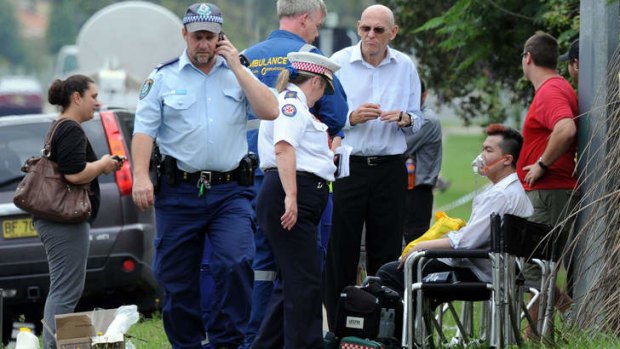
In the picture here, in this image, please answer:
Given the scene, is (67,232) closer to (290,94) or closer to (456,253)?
(290,94)

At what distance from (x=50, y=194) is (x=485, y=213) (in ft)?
8.46

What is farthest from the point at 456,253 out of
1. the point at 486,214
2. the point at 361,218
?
the point at 361,218

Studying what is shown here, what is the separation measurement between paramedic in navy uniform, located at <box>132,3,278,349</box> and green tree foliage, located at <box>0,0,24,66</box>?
108 metres

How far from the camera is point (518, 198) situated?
26.1 feet

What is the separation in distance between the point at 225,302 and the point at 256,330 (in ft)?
1.51

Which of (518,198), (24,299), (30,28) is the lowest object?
(24,299)

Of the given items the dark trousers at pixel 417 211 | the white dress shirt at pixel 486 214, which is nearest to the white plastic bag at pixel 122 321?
the white dress shirt at pixel 486 214

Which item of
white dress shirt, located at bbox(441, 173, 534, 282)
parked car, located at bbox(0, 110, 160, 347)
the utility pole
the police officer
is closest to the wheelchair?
white dress shirt, located at bbox(441, 173, 534, 282)

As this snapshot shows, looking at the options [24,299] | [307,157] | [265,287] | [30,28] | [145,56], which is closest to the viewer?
[307,157]

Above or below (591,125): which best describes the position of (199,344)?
below

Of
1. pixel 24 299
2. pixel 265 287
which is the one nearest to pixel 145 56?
pixel 24 299

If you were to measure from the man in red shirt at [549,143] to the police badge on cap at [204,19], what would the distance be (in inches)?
87.2

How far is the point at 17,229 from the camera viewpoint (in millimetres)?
10578

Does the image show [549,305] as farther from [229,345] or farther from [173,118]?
[173,118]
